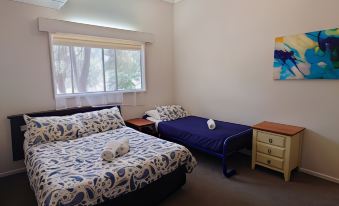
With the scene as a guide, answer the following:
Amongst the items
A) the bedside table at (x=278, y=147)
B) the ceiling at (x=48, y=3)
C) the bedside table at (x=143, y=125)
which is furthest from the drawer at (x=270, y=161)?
the ceiling at (x=48, y=3)

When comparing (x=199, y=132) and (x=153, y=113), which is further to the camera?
(x=153, y=113)

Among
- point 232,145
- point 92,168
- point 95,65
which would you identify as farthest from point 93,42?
point 232,145

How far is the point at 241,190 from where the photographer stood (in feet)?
7.82

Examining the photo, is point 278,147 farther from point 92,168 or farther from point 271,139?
point 92,168

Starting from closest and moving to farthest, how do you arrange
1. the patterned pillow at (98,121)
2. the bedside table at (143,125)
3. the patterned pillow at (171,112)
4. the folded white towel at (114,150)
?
the folded white towel at (114,150) → the patterned pillow at (98,121) → the bedside table at (143,125) → the patterned pillow at (171,112)

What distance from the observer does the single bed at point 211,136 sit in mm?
2694

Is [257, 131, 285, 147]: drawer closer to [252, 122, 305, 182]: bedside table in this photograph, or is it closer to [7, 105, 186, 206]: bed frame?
[252, 122, 305, 182]: bedside table

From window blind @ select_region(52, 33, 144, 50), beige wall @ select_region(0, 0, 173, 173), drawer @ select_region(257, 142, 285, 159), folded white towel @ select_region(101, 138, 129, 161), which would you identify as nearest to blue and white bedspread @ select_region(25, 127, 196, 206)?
folded white towel @ select_region(101, 138, 129, 161)

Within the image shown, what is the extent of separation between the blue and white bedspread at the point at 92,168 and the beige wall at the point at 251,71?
155 centimetres

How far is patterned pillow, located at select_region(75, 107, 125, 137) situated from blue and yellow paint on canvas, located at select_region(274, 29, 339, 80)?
249 centimetres

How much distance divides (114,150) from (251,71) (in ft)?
7.74

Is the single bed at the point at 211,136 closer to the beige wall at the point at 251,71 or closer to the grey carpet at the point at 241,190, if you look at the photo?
the grey carpet at the point at 241,190

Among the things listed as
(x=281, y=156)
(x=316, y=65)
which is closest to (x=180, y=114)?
(x=281, y=156)

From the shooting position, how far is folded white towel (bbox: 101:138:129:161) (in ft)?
6.61
